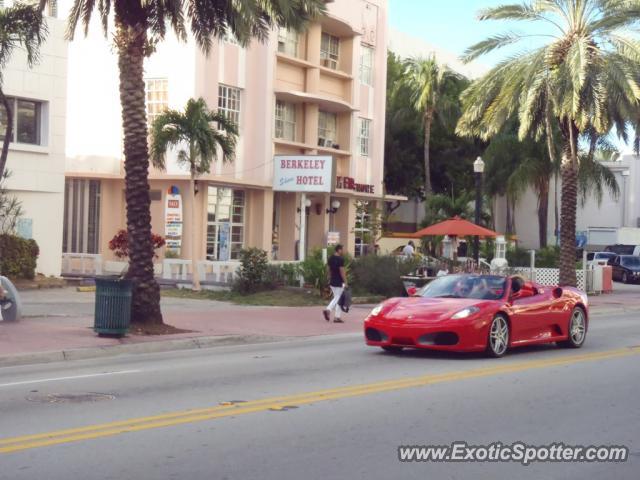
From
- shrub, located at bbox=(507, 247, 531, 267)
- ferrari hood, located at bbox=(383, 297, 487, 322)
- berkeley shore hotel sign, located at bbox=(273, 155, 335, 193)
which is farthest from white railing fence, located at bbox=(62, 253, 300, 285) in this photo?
ferrari hood, located at bbox=(383, 297, 487, 322)

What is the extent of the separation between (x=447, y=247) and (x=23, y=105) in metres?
17.4

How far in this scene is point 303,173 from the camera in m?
37.1

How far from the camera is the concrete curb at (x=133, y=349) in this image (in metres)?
14.3

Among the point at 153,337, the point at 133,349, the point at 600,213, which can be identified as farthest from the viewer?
the point at 600,213

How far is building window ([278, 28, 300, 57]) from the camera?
42912mm

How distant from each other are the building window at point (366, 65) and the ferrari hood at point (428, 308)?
114ft

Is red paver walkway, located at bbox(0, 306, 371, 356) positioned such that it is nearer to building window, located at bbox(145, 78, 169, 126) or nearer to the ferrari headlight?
the ferrari headlight

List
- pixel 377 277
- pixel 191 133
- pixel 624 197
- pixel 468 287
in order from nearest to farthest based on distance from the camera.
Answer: pixel 468 287, pixel 191 133, pixel 377 277, pixel 624 197

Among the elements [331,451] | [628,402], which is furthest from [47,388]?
[628,402]

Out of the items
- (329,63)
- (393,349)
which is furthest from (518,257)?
(393,349)

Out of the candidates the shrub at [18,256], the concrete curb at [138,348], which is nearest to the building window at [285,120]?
the shrub at [18,256]

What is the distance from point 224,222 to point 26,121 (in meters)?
12.2

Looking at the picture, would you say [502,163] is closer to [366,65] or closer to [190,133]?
[366,65]

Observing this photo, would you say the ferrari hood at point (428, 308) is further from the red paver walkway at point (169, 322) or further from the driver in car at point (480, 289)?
the red paver walkway at point (169, 322)
